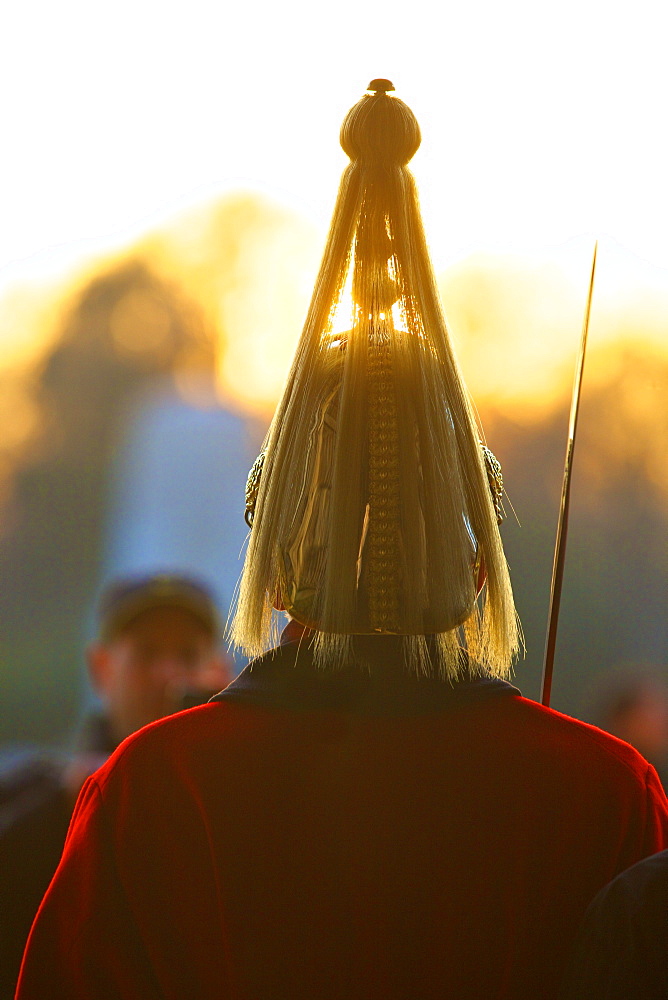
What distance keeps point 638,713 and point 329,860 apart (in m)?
2.46

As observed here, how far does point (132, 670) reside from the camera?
2.45 metres

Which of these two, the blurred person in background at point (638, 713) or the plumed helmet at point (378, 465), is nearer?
the plumed helmet at point (378, 465)

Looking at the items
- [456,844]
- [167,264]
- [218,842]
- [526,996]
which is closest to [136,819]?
[218,842]

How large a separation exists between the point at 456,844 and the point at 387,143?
0.98m

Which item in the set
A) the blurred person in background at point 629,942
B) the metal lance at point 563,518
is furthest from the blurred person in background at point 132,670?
the blurred person in background at point 629,942

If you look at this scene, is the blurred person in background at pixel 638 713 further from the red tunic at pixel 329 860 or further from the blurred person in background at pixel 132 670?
the red tunic at pixel 329 860

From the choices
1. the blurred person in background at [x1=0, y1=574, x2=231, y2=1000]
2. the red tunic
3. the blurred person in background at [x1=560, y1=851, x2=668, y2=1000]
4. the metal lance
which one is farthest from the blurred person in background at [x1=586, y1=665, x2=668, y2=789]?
the blurred person in background at [x1=560, y1=851, x2=668, y2=1000]

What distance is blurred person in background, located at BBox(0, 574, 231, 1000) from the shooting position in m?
2.00

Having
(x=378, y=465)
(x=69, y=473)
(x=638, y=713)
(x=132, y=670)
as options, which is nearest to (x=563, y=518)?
(x=378, y=465)

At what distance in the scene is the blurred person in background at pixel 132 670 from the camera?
2.00 metres

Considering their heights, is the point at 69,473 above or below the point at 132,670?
above

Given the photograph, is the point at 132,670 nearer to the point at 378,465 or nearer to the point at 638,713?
the point at 378,465

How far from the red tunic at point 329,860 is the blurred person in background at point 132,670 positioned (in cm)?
94

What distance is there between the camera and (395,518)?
113 cm
